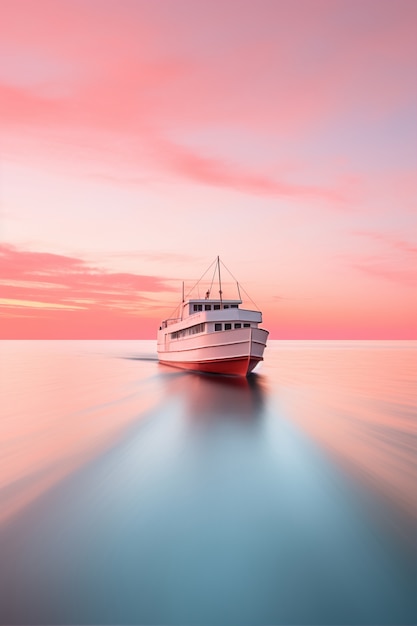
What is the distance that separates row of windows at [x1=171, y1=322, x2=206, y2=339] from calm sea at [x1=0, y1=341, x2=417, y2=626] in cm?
1949

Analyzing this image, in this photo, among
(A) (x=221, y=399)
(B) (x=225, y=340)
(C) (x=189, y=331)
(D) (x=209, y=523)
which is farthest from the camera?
(C) (x=189, y=331)

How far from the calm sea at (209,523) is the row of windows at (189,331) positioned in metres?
19.5

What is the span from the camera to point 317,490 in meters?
13.6

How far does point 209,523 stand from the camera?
10844mm

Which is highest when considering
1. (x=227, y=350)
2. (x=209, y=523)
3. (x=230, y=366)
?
(x=227, y=350)

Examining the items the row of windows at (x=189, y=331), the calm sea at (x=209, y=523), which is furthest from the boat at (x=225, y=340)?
the calm sea at (x=209, y=523)

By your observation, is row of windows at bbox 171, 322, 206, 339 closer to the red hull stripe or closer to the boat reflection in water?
the red hull stripe

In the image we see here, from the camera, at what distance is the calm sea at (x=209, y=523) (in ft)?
25.0

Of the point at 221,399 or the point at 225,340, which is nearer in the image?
the point at 221,399

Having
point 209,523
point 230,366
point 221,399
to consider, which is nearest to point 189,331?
point 230,366

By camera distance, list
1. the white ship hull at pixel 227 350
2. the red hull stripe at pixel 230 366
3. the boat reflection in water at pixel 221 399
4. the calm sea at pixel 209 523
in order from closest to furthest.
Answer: the calm sea at pixel 209 523 < the boat reflection in water at pixel 221 399 < the white ship hull at pixel 227 350 < the red hull stripe at pixel 230 366

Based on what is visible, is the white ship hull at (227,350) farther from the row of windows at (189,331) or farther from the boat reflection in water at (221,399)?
the boat reflection in water at (221,399)

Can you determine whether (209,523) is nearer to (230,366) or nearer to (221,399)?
(221,399)

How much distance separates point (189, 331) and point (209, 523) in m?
39.8
